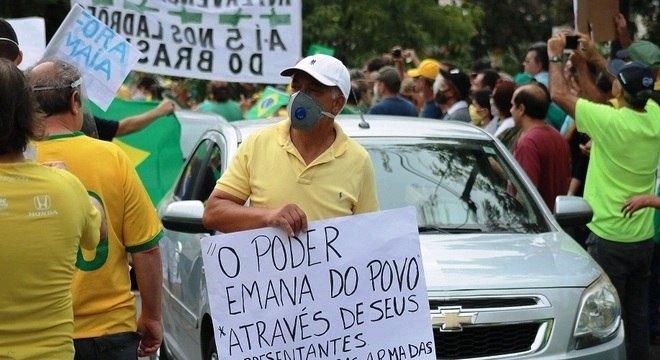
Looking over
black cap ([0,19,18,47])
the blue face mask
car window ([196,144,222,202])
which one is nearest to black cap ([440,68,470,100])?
car window ([196,144,222,202])

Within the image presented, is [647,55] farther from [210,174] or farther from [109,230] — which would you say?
[109,230]

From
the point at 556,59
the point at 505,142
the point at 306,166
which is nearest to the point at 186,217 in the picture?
the point at 306,166

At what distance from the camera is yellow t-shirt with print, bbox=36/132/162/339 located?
4883 millimetres

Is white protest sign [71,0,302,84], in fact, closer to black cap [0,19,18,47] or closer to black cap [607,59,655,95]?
black cap [607,59,655,95]

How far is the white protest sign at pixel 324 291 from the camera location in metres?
5.19

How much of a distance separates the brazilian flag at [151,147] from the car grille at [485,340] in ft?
20.3

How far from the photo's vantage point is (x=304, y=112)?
5.36 m

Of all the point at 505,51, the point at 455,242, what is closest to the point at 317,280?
the point at 455,242

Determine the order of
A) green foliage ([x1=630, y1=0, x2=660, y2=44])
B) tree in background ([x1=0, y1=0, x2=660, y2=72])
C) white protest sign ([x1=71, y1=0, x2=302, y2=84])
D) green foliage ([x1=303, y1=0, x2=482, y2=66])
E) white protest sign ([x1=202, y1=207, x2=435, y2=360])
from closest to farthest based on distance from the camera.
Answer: white protest sign ([x1=202, y1=207, x2=435, y2=360]) < white protest sign ([x1=71, y1=0, x2=302, y2=84]) < tree in background ([x1=0, y1=0, x2=660, y2=72]) < green foliage ([x1=303, y1=0, x2=482, y2=66]) < green foliage ([x1=630, y1=0, x2=660, y2=44])

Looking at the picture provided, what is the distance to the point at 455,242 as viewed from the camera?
22.8 ft

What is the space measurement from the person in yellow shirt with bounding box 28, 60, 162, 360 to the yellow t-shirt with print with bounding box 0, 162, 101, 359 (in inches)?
31.8

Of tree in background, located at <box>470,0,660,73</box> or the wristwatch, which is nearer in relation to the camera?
the wristwatch

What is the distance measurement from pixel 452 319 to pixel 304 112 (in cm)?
144

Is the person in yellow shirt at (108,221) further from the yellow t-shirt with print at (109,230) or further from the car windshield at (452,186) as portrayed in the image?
the car windshield at (452,186)
